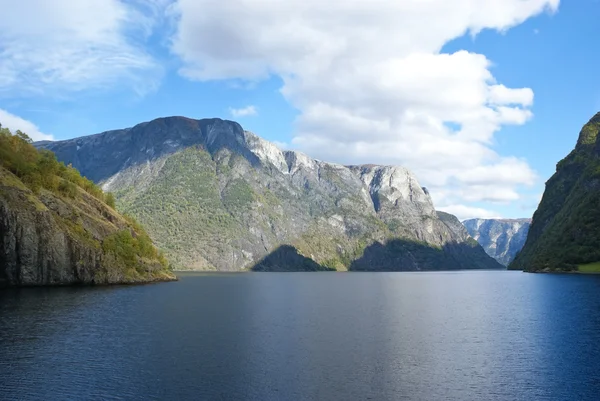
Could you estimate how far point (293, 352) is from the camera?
171ft

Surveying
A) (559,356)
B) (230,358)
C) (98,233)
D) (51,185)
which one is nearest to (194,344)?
(230,358)

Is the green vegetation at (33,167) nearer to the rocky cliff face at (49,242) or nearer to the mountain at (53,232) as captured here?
the mountain at (53,232)

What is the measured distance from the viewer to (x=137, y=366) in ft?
149

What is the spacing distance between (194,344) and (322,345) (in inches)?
617

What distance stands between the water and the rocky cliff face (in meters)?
33.2

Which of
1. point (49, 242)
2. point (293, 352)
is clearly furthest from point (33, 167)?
point (293, 352)

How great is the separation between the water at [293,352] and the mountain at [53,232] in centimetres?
3359

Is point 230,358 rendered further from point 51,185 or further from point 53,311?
point 51,185

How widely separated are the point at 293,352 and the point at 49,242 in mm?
97887

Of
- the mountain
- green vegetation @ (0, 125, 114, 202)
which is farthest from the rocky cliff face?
green vegetation @ (0, 125, 114, 202)

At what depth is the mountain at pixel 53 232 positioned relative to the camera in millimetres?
119188

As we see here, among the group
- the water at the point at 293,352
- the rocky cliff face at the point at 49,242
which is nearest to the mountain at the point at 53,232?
the rocky cliff face at the point at 49,242

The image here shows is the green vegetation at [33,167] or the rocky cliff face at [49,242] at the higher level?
the green vegetation at [33,167]

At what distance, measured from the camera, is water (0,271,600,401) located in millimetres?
38656
